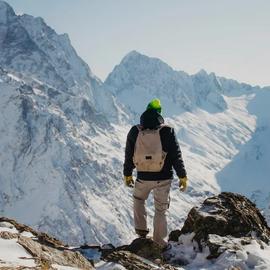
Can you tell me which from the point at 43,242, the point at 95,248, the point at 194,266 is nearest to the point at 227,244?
the point at 194,266

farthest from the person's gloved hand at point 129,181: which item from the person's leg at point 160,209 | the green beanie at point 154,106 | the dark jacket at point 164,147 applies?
the green beanie at point 154,106

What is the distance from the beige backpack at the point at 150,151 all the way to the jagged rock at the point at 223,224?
1.33 metres

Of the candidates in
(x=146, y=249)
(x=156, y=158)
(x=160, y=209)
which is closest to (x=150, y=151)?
(x=156, y=158)

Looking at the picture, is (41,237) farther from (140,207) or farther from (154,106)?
(154,106)

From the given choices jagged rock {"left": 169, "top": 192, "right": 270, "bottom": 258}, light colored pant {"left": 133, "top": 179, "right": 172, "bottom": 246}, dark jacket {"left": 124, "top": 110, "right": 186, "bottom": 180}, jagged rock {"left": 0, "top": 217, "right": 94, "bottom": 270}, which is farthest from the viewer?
light colored pant {"left": 133, "top": 179, "right": 172, "bottom": 246}

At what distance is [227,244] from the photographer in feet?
35.6

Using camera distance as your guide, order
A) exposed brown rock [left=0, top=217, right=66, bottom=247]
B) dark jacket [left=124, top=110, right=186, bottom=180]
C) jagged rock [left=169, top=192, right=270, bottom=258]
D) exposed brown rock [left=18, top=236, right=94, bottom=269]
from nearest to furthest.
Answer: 1. exposed brown rock [left=18, top=236, right=94, bottom=269]
2. exposed brown rock [left=0, top=217, right=66, bottom=247]
3. jagged rock [left=169, top=192, right=270, bottom=258]
4. dark jacket [left=124, top=110, right=186, bottom=180]

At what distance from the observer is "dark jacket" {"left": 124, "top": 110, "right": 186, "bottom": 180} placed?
11.8 m

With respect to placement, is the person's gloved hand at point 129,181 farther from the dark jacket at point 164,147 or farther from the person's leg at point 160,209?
the person's leg at point 160,209

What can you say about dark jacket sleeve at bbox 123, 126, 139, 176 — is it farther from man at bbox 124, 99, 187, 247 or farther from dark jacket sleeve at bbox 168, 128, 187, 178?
dark jacket sleeve at bbox 168, 128, 187, 178

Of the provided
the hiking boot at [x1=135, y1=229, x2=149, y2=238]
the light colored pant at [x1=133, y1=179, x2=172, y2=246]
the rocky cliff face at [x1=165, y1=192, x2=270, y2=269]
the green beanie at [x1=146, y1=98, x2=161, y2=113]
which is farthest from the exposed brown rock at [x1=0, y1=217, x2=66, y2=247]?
the green beanie at [x1=146, y1=98, x2=161, y2=113]

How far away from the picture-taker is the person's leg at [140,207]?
12.2 meters

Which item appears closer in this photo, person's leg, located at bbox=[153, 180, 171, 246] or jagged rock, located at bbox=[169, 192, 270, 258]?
jagged rock, located at bbox=[169, 192, 270, 258]

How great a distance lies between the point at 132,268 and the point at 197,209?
8.82 feet
